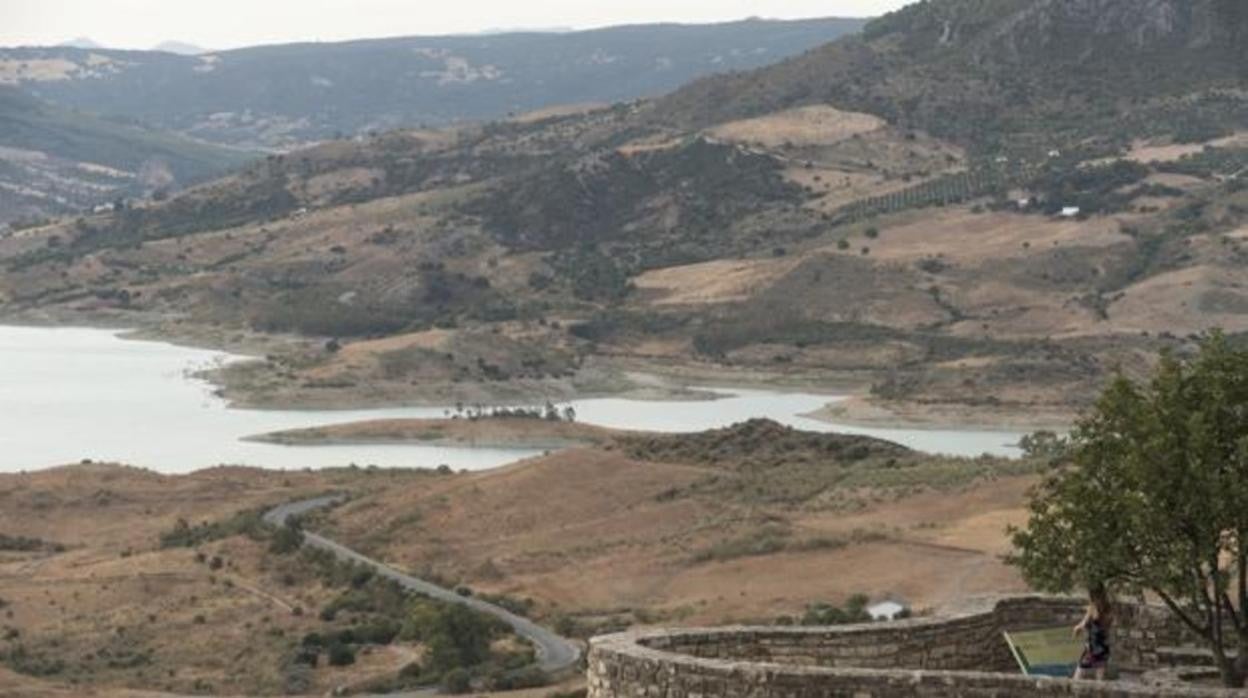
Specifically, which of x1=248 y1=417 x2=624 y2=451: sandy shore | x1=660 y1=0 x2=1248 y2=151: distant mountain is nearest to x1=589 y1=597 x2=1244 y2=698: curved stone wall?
x1=248 y1=417 x2=624 y2=451: sandy shore

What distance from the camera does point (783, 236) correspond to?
13675 cm

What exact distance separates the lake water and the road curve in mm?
20854

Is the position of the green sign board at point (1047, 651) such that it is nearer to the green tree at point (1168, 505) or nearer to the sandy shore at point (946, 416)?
the green tree at point (1168, 505)

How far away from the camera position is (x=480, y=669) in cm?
A: 3394

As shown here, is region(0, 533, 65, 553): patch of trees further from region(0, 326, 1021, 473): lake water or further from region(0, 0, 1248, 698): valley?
region(0, 326, 1021, 473): lake water

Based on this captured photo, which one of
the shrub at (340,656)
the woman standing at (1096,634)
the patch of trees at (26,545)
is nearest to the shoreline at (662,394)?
the patch of trees at (26,545)

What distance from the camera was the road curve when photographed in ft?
117

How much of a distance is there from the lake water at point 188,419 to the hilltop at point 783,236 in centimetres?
424

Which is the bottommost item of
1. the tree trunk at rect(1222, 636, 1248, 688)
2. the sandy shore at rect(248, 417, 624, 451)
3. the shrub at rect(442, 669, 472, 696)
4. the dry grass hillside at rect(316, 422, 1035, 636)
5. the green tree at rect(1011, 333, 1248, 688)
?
the sandy shore at rect(248, 417, 624, 451)

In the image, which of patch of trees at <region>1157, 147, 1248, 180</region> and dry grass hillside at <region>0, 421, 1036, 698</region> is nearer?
dry grass hillside at <region>0, 421, 1036, 698</region>

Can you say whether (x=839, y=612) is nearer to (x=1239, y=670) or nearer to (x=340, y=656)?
(x=340, y=656)

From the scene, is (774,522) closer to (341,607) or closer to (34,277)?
(341,607)

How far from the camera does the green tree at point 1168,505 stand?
11.8m

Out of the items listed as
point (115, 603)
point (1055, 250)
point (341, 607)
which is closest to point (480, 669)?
point (341, 607)
